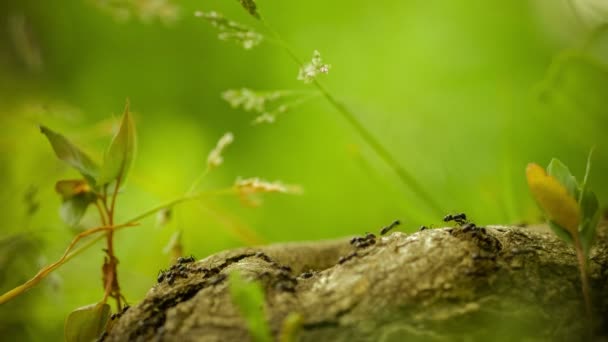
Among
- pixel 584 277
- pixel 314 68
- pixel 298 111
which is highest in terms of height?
pixel 298 111

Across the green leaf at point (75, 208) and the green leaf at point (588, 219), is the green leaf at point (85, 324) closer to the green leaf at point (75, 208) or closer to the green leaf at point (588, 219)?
the green leaf at point (75, 208)

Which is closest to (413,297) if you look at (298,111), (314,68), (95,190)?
(314,68)

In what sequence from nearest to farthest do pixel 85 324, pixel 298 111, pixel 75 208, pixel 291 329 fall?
1. pixel 291 329
2. pixel 85 324
3. pixel 75 208
4. pixel 298 111

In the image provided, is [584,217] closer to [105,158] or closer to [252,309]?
[252,309]

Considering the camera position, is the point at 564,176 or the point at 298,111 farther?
the point at 298,111

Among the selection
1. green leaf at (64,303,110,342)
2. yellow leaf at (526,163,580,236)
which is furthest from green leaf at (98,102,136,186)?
yellow leaf at (526,163,580,236)

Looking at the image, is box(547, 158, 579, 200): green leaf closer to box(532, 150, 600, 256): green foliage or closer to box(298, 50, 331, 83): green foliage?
box(532, 150, 600, 256): green foliage
